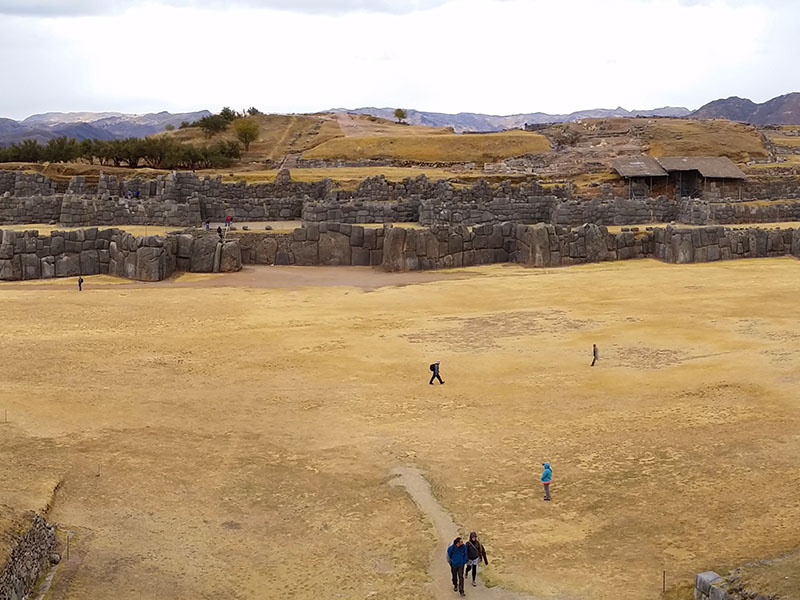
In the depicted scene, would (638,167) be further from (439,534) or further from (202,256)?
(439,534)

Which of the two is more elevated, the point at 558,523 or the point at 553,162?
the point at 553,162

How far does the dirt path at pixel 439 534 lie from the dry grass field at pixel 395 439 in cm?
18

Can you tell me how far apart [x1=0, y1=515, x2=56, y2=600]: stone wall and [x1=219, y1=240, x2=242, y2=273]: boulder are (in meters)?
27.2

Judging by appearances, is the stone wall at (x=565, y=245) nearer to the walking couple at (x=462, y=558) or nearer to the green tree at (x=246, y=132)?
the walking couple at (x=462, y=558)

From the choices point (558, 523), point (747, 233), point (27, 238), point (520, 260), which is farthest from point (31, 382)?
point (747, 233)

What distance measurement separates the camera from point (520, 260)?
141ft

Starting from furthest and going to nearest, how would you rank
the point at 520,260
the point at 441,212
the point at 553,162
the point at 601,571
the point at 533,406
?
1. the point at 553,162
2. the point at 441,212
3. the point at 520,260
4. the point at 533,406
5. the point at 601,571

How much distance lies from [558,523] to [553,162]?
169ft

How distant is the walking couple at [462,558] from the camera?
13.0 m

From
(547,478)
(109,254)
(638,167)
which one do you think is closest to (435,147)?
(638,167)

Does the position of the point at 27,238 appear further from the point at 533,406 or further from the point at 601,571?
the point at 601,571

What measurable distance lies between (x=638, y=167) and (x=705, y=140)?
41.9 feet

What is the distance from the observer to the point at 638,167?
185ft

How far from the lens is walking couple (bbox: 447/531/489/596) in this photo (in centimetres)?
1299
